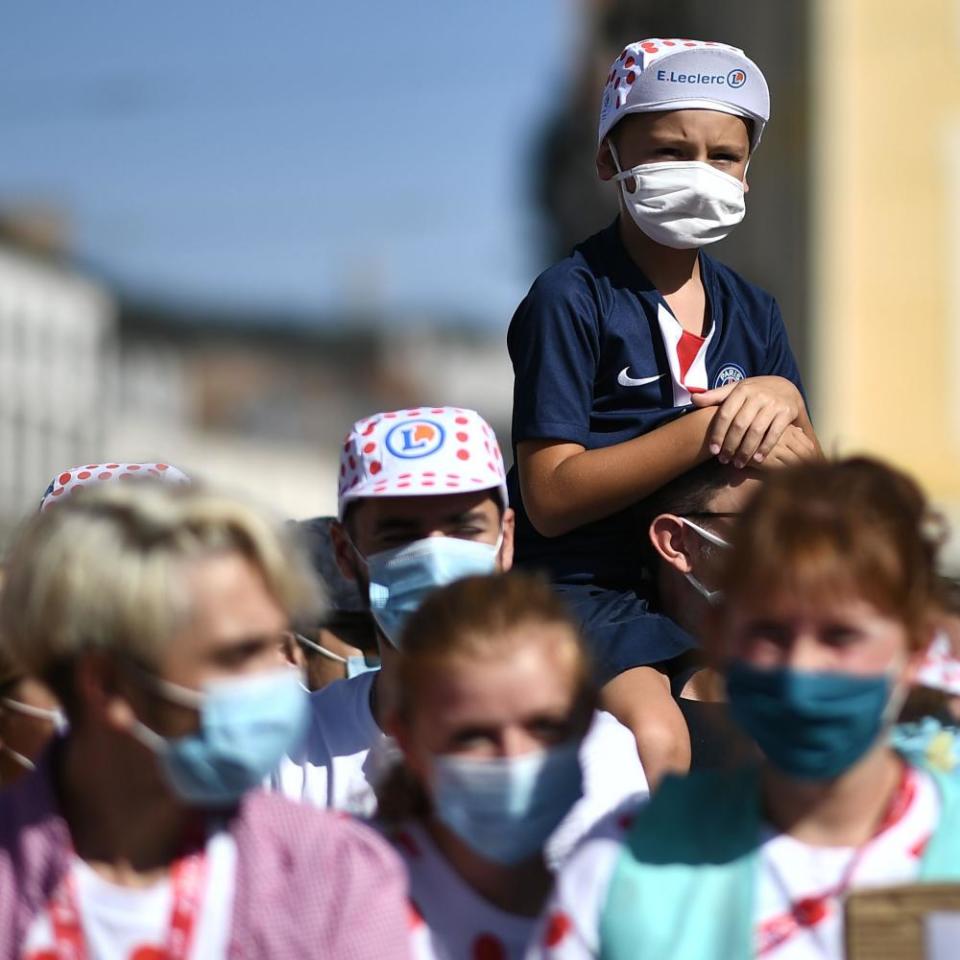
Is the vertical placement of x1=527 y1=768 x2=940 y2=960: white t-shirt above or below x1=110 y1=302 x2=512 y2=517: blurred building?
below

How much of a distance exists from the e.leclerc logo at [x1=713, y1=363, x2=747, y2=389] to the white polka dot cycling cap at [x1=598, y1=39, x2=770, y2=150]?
0.51 metres

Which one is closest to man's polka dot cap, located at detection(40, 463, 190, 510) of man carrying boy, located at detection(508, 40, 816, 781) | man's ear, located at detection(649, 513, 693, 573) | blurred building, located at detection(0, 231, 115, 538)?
man carrying boy, located at detection(508, 40, 816, 781)

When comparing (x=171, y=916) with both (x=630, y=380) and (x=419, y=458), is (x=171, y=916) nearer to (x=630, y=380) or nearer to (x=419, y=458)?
(x=419, y=458)

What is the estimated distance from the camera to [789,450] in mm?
3855

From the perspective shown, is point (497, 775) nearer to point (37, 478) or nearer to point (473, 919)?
point (473, 919)

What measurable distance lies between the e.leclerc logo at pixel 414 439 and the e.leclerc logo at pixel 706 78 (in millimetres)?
833

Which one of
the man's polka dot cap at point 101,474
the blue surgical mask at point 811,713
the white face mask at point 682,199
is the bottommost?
the blue surgical mask at point 811,713

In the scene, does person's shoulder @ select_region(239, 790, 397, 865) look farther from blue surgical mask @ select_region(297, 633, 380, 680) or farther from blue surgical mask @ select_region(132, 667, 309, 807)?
blue surgical mask @ select_region(297, 633, 380, 680)

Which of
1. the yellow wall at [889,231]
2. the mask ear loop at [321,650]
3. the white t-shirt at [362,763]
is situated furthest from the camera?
the yellow wall at [889,231]

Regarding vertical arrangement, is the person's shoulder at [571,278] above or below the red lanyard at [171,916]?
above

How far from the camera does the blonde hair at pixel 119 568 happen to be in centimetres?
283

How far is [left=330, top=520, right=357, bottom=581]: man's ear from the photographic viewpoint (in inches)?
160

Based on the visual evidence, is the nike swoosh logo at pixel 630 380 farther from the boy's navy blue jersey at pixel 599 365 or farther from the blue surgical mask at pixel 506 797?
the blue surgical mask at pixel 506 797

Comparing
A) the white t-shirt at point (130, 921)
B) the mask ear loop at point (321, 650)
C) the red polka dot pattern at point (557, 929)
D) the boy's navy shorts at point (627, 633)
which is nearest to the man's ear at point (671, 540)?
the boy's navy shorts at point (627, 633)
